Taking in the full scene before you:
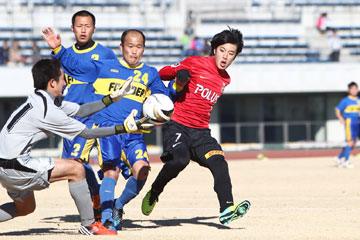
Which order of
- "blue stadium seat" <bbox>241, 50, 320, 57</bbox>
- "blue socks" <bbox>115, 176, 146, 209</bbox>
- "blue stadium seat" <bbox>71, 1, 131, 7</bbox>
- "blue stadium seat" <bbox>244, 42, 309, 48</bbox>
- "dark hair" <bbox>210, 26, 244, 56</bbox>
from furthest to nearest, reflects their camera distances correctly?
"blue stadium seat" <bbox>244, 42, 309, 48</bbox>, "blue stadium seat" <bbox>71, 1, 131, 7</bbox>, "blue stadium seat" <bbox>241, 50, 320, 57</bbox>, "dark hair" <bbox>210, 26, 244, 56</bbox>, "blue socks" <bbox>115, 176, 146, 209</bbox>

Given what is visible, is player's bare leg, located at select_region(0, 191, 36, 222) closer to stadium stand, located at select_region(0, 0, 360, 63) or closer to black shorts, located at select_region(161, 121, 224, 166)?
black shorts, located at select_region(161, 121, 224, 166)

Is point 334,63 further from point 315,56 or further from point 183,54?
point 183,54

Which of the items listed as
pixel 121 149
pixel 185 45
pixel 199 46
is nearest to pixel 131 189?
pixel 121 149

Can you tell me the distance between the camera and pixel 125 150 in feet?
26.5

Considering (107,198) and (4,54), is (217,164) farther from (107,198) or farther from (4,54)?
(4,54)

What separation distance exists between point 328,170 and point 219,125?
12.9 metres

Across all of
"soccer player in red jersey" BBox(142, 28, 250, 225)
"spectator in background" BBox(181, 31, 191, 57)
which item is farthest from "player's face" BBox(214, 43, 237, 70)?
"spectator in background" BBox(181, 31, 191, 57)

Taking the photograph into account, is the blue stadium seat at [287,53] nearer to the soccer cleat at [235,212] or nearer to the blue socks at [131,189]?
the blue socks at [131,189]

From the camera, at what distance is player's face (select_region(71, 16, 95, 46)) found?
866 cm

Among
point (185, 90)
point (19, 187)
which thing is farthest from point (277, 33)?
point (19, 187)

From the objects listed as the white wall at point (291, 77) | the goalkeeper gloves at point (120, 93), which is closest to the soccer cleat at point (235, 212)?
the goalkeeper gloves at point (120, 93)

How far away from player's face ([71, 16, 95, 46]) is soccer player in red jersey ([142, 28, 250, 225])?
111cm

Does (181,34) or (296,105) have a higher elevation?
A: (181,34)

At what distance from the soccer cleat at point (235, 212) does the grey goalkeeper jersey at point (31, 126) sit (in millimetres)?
1858
